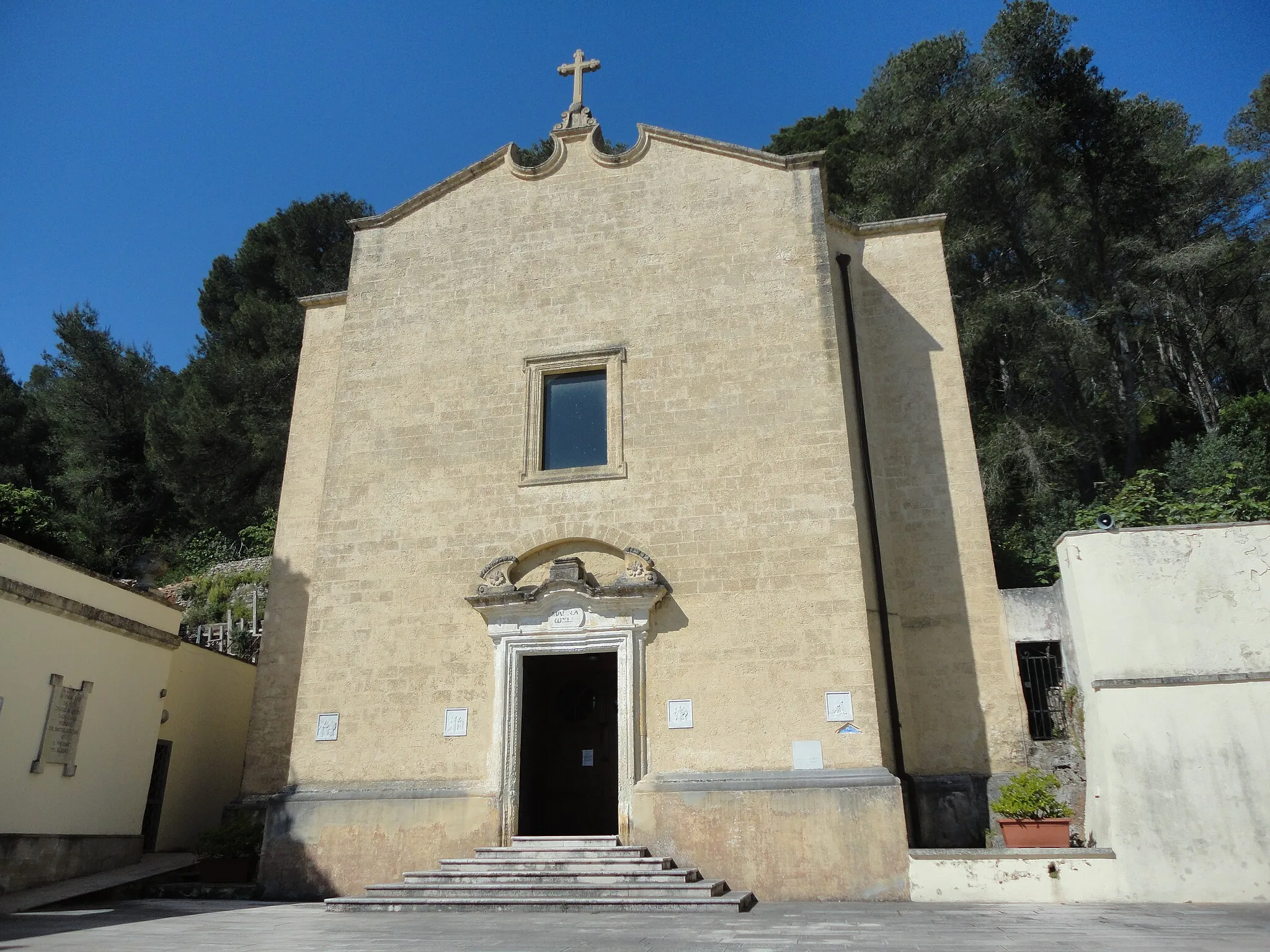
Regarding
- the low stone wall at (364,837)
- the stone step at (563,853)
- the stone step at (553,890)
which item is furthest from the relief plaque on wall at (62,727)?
the stone step at (563,853)

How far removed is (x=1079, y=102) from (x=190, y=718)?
2455cm

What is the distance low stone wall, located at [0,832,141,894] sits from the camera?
31.4 ft

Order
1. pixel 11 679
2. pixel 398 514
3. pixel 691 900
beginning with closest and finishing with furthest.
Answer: pixel 691 900
pixel 11 679
pixel 398 514

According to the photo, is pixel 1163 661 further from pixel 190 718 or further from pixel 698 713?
pixel 190 718

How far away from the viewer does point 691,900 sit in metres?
8.30

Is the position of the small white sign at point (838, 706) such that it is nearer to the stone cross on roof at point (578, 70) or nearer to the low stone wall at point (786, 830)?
the low stone wall at point (786, 830)

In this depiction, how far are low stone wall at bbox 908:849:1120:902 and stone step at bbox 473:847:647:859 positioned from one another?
2.87 m

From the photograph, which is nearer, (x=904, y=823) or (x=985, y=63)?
(x=904, y=823)

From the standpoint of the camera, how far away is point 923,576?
11492 millimetres

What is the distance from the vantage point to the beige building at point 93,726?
997 cm

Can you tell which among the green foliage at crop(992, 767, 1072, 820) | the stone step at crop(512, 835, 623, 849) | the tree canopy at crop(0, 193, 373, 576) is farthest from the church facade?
the tree canopy at crop(0, 193, 373, 576)

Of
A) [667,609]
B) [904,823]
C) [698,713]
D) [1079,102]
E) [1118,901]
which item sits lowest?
[1118,901]

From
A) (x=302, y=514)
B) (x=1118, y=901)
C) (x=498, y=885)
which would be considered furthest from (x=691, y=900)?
(x=302, y=514)

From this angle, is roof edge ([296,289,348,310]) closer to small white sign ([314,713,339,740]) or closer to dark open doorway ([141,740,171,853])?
small white sign ([314,713,339,740])
